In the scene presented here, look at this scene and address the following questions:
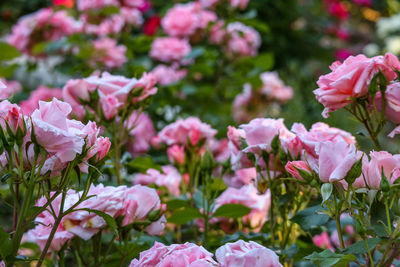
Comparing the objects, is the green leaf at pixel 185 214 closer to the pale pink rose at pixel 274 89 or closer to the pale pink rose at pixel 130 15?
the pale pink rose at pixel 130 15

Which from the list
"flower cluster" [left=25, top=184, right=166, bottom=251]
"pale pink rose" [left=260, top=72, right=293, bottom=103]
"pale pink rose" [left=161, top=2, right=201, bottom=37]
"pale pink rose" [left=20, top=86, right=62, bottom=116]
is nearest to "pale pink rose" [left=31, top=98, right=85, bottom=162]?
"flower cluster" [left=25, top=184, right=166, bottom=251]

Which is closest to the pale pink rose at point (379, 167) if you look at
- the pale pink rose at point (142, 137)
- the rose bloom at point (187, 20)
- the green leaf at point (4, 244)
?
the green leaf at point (4, 244)

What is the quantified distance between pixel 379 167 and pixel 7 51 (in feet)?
5.03

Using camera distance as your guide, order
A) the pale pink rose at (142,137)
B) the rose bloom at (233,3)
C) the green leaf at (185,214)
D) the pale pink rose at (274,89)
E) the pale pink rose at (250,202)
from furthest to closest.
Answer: the pale pink rose at (274,89), the rose bloom at (233,3), the pale pink rose at (142,137), the pale pink rose at (250,202), the green leaf at (185,214)

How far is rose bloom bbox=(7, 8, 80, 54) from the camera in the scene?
2.27 metres

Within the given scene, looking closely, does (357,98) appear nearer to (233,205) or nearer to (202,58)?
(233,205)

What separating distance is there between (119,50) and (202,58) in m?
0.39

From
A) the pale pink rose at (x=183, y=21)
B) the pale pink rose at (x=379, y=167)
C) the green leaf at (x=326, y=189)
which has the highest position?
the pale pink rose at (x=379, y=167)

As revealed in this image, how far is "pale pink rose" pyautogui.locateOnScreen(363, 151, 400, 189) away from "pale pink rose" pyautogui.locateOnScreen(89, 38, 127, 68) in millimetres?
1464

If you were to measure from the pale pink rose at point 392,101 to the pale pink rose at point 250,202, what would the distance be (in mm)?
348

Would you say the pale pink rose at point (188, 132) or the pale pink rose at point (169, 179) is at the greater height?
the pale pink rose at point (188, 132)

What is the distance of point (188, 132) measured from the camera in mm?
1277

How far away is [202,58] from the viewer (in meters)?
2.25

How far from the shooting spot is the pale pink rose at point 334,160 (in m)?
0.64
